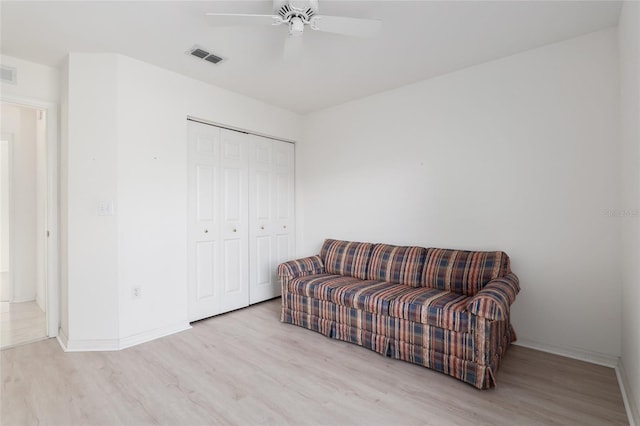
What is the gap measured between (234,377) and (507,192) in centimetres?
273

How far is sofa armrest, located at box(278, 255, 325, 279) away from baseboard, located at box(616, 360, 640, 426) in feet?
8.41

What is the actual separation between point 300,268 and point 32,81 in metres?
3.05

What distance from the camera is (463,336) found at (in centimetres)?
211

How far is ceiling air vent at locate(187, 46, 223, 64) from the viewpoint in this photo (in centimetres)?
260

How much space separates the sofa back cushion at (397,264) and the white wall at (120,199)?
2.05 metres

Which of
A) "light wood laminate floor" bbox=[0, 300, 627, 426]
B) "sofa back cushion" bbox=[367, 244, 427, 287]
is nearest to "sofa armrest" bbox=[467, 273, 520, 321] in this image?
"light wood laminate floor" bbox=[0, 300, 627, 426]

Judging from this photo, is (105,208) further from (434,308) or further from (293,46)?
(434,308)

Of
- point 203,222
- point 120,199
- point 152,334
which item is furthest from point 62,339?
point 203,222

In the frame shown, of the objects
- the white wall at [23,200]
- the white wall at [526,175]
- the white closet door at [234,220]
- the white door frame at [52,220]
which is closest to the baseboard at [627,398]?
the white wall at [526,175]

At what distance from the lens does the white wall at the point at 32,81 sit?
2627mm

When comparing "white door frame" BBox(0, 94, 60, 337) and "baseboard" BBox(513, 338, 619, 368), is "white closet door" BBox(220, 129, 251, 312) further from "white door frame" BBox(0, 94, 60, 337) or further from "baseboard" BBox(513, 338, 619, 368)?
"baseboard" BBox(513, 338, 619, 368)

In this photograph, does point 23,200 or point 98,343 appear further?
point 23,200

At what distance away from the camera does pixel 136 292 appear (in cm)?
280

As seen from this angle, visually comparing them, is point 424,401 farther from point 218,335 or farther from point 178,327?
point 178,327
